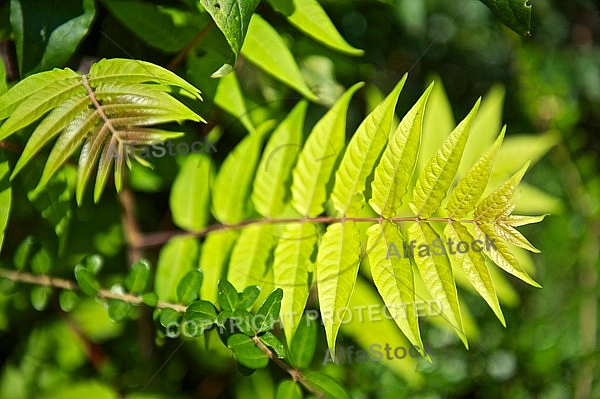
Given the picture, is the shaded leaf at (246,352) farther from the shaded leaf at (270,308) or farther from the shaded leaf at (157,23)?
the shaded leaf at (157,23)

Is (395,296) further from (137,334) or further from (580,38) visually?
(580,38)

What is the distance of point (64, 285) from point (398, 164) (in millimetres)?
499

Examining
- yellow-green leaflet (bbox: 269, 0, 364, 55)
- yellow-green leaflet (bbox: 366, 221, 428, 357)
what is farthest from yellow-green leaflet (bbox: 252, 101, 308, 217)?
yellow-green leaflet (bbox: 366, 221, 428, 357)

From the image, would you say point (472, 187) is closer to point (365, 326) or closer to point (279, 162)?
point (279, 162)

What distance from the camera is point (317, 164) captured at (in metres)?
0.80

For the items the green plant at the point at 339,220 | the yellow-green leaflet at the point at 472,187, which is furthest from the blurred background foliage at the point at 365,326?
the yellow-green leaflet at the point at 472,187

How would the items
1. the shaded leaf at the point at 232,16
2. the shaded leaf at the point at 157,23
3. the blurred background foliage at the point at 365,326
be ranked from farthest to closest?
1. the blurred background foliage at the point at 365,326
2. the shaded leaf at the point at 157,23
3. the shaded leaf at the point at 232,16

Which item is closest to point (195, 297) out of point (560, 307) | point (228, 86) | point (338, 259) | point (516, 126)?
point (338, 259)

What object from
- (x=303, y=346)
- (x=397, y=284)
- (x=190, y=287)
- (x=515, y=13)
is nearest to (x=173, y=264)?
(x=190, y=287)

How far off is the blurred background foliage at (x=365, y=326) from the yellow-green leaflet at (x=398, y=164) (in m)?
0.28

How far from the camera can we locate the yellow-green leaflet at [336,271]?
635mm

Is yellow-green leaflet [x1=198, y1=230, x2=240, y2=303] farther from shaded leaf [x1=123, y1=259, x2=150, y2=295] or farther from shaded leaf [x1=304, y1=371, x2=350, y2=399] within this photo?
shaded leaf [x1=304, y1=371, x2=350, y2=399]

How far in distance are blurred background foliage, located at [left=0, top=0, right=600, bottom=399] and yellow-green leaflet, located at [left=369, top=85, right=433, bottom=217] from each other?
277 millimetres

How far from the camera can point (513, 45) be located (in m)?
1.47
